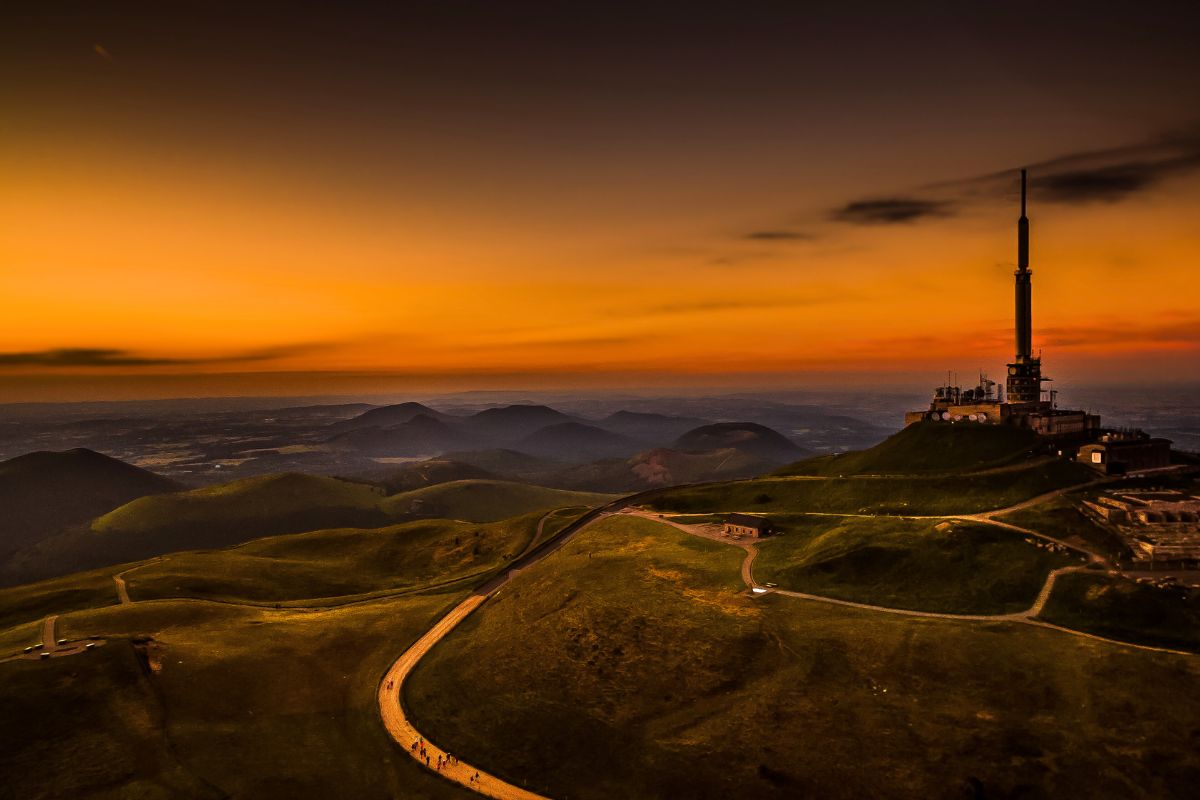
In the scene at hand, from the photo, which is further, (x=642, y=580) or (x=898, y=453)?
(x=898, y=453)

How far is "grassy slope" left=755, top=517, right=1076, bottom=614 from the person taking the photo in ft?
281

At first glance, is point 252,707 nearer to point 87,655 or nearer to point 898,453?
point 87,655

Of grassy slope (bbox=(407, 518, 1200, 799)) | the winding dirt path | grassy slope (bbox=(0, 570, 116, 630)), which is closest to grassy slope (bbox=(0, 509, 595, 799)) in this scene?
grassy slope (bbox=(0, 570, 116, 630))

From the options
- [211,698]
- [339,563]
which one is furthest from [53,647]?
[339,563]

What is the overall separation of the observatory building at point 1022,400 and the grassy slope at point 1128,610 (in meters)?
74.9

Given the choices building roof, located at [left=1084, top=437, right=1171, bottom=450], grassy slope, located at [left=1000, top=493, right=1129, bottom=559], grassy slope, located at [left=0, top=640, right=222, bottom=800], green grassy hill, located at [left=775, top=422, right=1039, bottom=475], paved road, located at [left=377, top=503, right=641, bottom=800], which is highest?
building roof, located at [left=1084, top=437, right=1171, bottom=450]

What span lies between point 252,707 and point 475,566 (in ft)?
227

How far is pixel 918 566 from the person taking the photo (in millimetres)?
94062

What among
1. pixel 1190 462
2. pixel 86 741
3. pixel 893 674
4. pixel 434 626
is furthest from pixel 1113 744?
pixel 1190 462

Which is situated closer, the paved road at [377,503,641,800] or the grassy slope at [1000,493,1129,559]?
the paved road at [377,503,641,800]

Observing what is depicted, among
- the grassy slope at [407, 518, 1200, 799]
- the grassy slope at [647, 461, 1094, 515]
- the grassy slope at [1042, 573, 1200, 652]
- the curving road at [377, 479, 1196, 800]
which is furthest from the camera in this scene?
the grassy slope at [647, 461, 1094, 515]

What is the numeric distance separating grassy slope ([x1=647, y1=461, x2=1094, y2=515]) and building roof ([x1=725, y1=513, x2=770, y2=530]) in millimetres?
13840

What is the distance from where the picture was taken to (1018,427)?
146375 mm

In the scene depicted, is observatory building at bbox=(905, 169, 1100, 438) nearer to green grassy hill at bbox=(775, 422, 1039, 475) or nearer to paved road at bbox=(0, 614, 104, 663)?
green grassy hill at bbox=(775, 422, 1039, 475)
